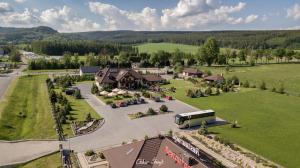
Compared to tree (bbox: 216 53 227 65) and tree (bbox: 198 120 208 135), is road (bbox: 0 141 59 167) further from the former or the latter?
tree (bbox: 216 53 227 65)

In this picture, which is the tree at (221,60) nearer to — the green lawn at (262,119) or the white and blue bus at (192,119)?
the green lawn at (262,119)

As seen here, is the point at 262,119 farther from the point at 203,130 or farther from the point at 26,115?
the point at 26,115

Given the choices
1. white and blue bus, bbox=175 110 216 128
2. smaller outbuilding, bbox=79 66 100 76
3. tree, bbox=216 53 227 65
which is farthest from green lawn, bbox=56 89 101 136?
tree, bbox=216 53 227 65

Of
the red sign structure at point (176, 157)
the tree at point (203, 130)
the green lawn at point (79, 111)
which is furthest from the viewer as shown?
the green lawn at point (79, 111)

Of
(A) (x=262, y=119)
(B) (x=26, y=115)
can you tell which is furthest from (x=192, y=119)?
(B) (x=26, y=115)

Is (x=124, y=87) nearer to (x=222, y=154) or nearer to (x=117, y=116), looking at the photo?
(x=117, y=116)

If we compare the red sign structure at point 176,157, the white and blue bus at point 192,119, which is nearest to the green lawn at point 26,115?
the white and blue bus at point 192,119
